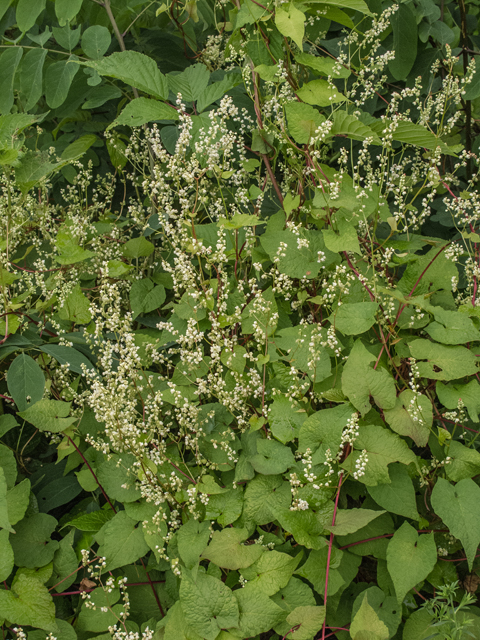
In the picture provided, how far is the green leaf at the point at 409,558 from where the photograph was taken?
1.27 m

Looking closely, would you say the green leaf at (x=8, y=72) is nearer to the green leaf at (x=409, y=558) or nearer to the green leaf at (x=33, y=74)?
the green leaf at (x=33, y=74)

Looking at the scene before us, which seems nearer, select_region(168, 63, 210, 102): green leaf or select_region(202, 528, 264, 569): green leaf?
select_region(202, 528, 264, 569): green leaf

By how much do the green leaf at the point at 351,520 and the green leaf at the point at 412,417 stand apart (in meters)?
0.23

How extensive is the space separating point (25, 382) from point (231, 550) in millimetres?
843

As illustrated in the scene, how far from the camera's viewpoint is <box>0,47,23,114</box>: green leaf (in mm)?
2123

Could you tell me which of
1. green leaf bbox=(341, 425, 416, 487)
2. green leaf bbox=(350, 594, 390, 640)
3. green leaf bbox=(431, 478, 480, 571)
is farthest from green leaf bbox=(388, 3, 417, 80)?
green leaf bbox=(350, 594, 390, 640)

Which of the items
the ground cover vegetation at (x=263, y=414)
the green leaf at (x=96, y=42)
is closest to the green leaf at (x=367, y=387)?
the ground cover vegetation at (x=263, y=414)

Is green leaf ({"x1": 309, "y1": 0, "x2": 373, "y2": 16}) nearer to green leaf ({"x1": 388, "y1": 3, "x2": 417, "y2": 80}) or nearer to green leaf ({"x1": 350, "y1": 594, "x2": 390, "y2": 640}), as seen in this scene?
green leaf ({"x1": 388, "y1": 3, "x2": 417, "y2": 80})

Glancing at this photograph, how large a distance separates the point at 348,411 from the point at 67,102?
1.88 metres

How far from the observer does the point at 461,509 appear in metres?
1.30

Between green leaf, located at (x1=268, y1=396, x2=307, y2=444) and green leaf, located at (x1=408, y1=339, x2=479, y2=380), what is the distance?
366 millimetres

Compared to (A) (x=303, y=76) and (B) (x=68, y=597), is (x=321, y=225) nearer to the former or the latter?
(A) (x=303, y=76)

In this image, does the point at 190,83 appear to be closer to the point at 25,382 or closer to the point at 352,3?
the point at 352,3

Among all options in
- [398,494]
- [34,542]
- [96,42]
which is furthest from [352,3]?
[34,542]
